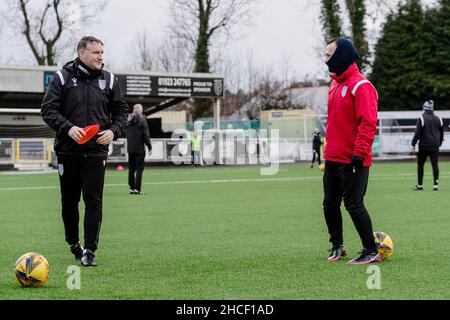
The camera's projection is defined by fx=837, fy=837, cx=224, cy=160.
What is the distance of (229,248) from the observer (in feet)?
29.4

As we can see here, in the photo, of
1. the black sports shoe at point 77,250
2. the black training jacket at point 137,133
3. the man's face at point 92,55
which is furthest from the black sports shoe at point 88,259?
the black training jacket at point 137,133

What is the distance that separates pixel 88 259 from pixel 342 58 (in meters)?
2.96

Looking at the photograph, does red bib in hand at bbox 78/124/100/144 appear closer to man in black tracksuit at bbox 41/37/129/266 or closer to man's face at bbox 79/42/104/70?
man in black tracksuit at bbox 41/37/129/266

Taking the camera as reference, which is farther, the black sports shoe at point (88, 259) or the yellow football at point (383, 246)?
the yellow football at point (383, 246)

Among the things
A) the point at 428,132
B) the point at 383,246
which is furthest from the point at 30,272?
the point at 428,132

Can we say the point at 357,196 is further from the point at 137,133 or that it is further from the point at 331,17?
the point at 331,17

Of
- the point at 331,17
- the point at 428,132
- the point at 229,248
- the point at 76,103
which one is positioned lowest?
the point at 229,248

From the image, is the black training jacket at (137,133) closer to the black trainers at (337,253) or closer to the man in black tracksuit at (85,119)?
the man in black tracksuit at (85,119)

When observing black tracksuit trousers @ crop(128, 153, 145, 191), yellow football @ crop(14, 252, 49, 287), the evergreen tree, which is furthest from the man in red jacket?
the evergreen tree

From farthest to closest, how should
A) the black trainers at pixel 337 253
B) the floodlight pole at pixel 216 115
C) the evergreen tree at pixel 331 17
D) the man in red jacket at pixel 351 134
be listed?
the evergreen tree at pixel 331 17 → the floodlight pole at pixel 216 115 → the black trainers at pixel 337 253 → the man in red jacket at pixel 351 134

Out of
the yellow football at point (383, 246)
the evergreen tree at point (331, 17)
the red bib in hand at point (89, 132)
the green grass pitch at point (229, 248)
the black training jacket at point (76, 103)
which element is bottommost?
the green grass pitch at point (229, 248)

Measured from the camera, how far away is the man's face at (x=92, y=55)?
7656 mm

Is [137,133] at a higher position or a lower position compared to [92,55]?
lower

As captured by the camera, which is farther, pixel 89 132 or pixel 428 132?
pixel 428 132
